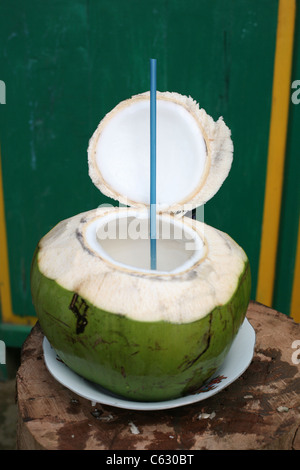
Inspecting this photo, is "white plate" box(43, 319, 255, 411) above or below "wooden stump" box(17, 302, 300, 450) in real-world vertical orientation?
above

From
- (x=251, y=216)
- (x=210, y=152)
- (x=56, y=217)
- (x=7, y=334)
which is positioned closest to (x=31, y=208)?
(x=56, y=217)

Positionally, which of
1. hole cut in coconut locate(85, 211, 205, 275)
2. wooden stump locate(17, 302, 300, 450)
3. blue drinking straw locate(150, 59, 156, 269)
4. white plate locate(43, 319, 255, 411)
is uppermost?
blue drinking straw locate(150, 59, 156, 269)

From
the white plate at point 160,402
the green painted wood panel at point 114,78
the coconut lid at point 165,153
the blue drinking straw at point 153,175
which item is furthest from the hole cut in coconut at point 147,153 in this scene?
the green painted wood panel at point 114,78

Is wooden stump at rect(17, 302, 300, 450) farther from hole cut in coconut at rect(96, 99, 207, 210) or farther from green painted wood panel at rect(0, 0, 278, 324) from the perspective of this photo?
green painted wood panel at rect(0, 0, 278, 324)

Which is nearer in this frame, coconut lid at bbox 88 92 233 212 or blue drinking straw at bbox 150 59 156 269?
blue drinking straw at bbox 150 59 156 269

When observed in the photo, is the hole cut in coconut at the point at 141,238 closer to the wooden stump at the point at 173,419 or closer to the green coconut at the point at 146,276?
the green coconut at the point at 146,276

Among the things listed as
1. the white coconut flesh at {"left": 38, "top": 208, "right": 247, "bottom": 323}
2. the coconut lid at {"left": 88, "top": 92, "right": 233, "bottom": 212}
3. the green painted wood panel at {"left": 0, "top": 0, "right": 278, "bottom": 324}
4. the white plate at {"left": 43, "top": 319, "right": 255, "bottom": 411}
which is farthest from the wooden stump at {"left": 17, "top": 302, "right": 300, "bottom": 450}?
the green painted wood panel at {"left": 0, "top": 0, "right": 278, "bottom": 324}

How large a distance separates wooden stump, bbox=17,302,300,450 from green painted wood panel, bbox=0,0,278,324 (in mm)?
859

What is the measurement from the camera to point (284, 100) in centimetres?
169

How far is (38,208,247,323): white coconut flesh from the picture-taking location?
0.87 m

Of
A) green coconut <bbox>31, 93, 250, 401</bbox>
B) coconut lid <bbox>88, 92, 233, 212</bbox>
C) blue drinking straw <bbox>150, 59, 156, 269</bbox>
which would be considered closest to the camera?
green coconut <bbox>31, 93, 250, 401</bbox>

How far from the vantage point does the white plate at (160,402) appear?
92 centimetres

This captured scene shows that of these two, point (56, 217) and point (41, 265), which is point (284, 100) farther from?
point (41, 265)
